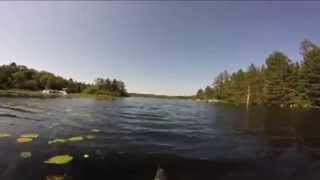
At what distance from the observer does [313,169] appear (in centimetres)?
1109

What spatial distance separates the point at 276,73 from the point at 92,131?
240ft

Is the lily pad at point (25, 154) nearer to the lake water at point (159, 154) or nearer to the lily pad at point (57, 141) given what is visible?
the lake water at point (159, 154)

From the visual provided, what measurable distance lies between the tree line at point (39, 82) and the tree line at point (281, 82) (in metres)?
68.0

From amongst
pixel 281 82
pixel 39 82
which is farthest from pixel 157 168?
pixel 39 82

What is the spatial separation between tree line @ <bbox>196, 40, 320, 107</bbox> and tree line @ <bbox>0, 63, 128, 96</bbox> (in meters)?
68.0

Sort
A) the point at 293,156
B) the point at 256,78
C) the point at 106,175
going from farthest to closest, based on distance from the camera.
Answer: the point at 256,78 < the point at 293,156 < the point at 106,175

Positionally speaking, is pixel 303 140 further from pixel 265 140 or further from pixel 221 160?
pixel 221 160

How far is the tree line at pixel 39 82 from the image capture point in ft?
336

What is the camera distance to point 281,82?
76.2 metres

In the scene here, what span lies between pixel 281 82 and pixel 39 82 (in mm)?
99706

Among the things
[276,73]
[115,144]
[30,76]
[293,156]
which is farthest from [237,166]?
[30,76]

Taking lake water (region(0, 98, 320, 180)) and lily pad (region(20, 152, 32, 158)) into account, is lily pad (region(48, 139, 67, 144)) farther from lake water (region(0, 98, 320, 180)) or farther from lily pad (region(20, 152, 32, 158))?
lily pad (region(20, 152, 32, 158))

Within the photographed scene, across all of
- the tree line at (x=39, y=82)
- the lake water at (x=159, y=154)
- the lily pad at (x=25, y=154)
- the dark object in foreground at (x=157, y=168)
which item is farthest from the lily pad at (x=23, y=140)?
the tree line at (x=39, y=82)

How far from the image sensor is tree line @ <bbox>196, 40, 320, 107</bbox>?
65.6 meters
